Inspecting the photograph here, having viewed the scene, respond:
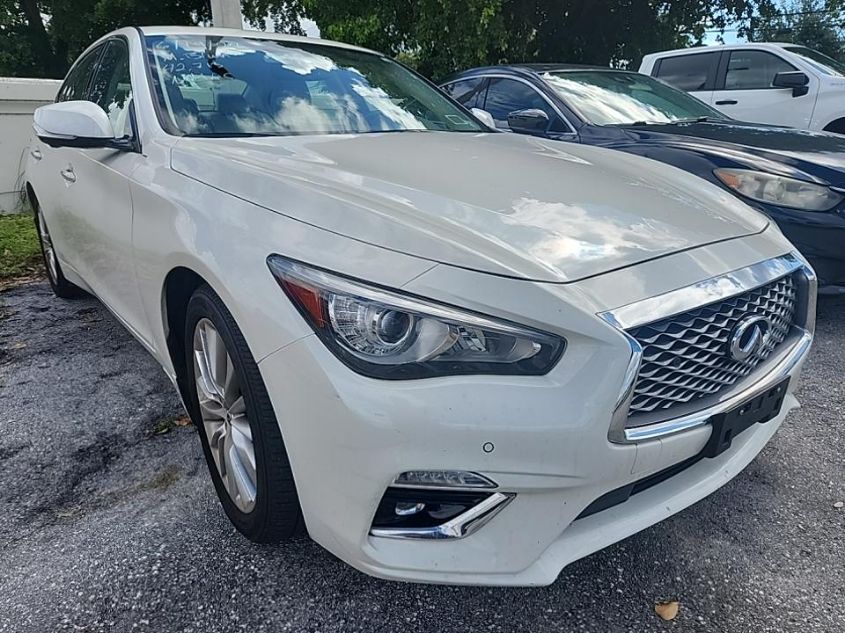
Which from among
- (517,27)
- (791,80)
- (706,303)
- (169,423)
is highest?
(517,27)

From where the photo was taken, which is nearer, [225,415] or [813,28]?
[225,415]

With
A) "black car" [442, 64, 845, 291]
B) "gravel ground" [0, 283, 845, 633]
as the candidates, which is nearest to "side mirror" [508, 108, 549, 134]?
"black car" [442, 64, 845, 291]

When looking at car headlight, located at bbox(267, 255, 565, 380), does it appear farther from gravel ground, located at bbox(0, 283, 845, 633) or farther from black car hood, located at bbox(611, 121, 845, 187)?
black car hood, located at bbox(611, 121, 845, 187)

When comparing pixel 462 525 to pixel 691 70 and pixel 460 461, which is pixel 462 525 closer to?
pixel 460 461

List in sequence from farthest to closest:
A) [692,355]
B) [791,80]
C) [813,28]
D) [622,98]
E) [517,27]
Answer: [813,28], [517,27], [791,80], [622,98], [692,355]

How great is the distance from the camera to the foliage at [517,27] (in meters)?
10.7

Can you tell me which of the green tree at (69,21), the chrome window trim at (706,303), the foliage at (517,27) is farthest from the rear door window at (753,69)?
the green tree at (69,21)

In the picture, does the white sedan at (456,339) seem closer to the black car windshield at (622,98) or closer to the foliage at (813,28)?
the black car windshield at (622,98)

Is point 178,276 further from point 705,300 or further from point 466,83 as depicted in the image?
point 466,83

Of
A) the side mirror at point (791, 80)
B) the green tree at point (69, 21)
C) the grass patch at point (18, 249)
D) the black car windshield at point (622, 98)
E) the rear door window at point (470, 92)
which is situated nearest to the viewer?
the black car windshield at point (622, 98)

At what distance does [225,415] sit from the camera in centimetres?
185

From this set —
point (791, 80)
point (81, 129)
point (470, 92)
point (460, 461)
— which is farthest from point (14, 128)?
point (791, 80)

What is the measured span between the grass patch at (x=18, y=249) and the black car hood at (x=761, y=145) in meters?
4.74

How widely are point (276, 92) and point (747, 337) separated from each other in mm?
1968
